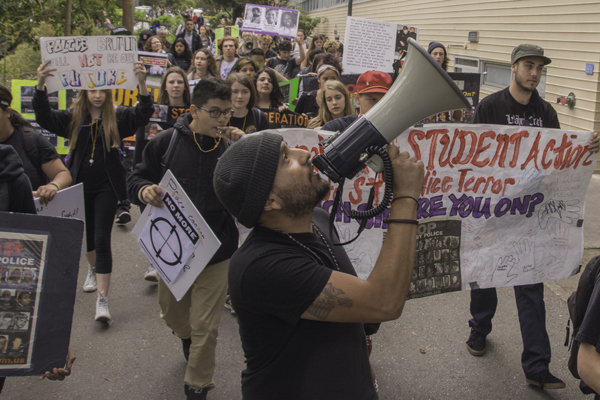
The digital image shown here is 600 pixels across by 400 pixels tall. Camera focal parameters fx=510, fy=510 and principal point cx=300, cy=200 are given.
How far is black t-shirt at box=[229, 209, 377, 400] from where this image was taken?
5.04ft

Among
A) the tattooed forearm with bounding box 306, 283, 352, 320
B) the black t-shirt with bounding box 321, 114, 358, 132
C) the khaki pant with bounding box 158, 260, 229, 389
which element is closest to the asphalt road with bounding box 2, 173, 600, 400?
the khaki pant with bounding box 158, 260, 229, 389

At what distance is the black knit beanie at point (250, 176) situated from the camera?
1.61 metres

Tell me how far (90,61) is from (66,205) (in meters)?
1.65

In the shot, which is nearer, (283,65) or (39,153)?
(39,153)

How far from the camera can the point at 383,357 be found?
360 centimetres

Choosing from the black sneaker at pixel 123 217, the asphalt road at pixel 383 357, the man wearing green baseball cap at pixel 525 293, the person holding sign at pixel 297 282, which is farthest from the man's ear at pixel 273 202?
the black sneaker at pixel 123 217

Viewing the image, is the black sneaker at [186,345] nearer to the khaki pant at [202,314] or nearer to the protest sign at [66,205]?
the khaki pant at [202,314]

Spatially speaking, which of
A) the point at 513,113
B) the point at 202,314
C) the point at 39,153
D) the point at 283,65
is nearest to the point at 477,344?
the point at 513,113

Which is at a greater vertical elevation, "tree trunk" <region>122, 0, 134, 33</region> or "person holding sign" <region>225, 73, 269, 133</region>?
"tree trunk" <region>122, 0, 134, 33</region>

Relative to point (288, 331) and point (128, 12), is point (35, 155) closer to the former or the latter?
point (288, 331)

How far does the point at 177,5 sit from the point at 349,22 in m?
29.7

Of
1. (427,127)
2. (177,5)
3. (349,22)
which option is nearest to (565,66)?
(349,22)

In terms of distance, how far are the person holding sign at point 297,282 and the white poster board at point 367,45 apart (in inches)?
236

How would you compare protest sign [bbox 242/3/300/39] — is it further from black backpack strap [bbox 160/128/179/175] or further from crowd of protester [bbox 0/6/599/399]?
black backpack strap [bbox 160/128/179/175]
